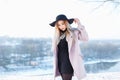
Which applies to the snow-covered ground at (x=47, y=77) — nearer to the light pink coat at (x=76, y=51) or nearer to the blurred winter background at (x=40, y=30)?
the blurred winter background at (x=40, y=30)

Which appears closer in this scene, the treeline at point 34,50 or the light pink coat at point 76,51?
the light pink coat at point 76,51

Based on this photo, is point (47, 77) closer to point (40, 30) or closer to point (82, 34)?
point (40, 30)

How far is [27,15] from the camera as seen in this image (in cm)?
614

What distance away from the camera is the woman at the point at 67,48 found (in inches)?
150

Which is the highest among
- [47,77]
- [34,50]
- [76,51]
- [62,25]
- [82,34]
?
[62,25]

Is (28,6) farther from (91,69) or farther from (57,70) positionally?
(57,70)

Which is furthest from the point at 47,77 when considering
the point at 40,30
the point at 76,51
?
the point at 76,51

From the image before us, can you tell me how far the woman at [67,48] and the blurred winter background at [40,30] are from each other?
2252 millimetres

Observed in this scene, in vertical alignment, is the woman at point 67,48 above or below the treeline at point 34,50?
above

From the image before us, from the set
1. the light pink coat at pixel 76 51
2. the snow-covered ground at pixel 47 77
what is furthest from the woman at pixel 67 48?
the snow-covered ground at pixel 47 77

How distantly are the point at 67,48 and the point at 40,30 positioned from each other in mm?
2385

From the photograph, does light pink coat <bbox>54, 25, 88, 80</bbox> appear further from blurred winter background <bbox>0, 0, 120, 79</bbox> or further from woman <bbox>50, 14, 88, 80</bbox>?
blurred winter background <bbox>0, 0, 120, 79</bbox>

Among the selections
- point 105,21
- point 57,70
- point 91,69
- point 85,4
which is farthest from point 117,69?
point 57,70

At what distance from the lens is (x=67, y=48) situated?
3838mm
